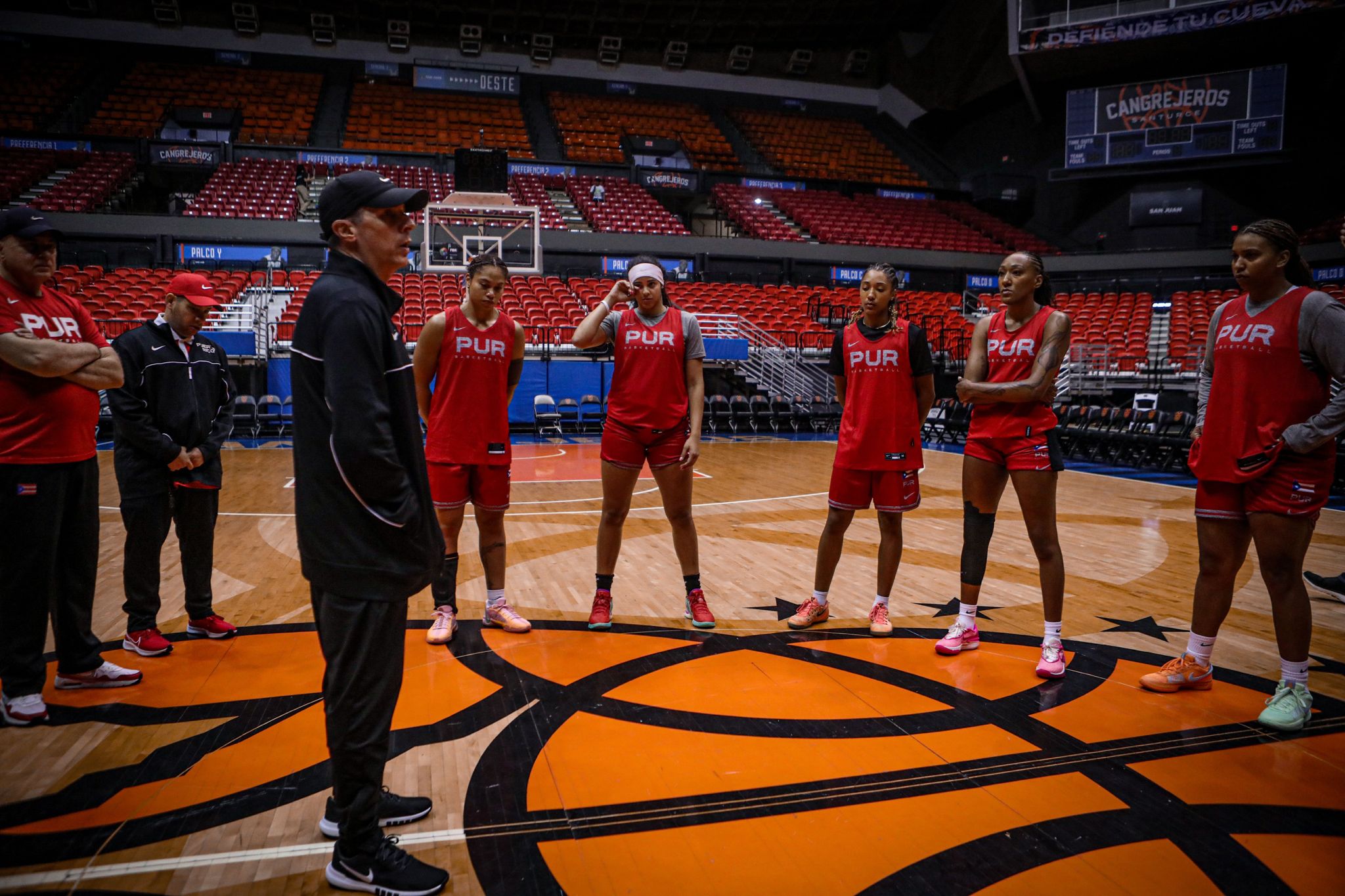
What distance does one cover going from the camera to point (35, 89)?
2309 cm

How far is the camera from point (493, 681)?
3379 mm

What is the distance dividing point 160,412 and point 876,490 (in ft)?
11.5

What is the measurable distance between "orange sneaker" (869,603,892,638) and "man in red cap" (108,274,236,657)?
3263 millimetres

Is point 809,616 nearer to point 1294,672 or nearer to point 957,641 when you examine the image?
→ point 957,641

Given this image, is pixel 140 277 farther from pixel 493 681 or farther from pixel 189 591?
pixel 493 681

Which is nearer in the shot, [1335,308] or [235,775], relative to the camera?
[235,775]

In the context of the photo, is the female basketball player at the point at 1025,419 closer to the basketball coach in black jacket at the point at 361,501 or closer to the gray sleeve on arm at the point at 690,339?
the gray sleeve on arm at the point at 690,339

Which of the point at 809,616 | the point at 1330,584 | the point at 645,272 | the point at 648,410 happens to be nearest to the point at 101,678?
the point at 648,410

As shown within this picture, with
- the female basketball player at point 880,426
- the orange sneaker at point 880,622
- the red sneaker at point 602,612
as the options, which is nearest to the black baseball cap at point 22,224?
the red sneaker at point 602,612

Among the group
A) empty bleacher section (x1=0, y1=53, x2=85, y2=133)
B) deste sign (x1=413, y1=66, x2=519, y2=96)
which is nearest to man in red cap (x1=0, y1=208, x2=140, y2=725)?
empty bleacher section (x1=0, y1=53, x2=85, y2=133)

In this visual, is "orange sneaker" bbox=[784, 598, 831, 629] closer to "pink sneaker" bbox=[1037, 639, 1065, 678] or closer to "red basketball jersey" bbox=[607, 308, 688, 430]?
"pink sneaker" bbox=[1037, 639, 1065, 678]

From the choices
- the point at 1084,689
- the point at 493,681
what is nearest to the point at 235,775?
the point at 493,681

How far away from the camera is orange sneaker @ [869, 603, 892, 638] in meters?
4.04

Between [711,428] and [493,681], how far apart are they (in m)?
12.6
